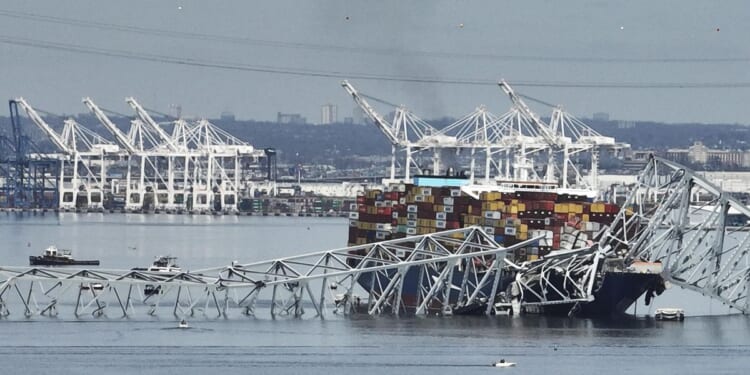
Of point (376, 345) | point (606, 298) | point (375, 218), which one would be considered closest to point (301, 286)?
point (376, 345)

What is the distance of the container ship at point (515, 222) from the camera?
64.2 m

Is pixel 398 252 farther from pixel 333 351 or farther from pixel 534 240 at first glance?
pixel 333 351

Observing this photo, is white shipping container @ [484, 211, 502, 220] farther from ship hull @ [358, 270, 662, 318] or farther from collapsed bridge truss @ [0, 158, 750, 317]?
ship hull @ [358, 270, 662, 318]

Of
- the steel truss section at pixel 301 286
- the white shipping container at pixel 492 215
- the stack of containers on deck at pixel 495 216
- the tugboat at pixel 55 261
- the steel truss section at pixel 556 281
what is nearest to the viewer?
the steel truss section at pixel 301 286

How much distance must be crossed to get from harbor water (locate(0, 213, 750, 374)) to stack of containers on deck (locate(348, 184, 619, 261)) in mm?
5356

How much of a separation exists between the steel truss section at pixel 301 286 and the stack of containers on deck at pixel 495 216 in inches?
62.2

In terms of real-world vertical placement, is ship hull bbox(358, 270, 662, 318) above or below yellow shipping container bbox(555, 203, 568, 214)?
below

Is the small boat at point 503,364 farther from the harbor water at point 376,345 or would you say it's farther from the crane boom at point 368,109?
the crane boom at point 368,109

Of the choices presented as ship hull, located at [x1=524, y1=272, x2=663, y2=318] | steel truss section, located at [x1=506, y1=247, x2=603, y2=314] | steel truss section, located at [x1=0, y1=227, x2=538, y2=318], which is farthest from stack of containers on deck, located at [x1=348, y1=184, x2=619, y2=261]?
ship hull, located at [x1=524, y1=272, x2=663, y2=318]

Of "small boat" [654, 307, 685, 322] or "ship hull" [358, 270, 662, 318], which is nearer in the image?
"ship hull" [358, 270, 662, 318]

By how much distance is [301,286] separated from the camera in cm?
6128

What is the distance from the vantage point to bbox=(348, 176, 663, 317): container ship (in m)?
64.2

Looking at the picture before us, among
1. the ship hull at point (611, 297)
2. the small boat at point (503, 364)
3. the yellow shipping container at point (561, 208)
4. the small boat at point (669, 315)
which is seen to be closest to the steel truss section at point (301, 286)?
the ship hull at point (611, 297)

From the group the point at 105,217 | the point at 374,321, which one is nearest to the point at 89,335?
the point at 374,321
